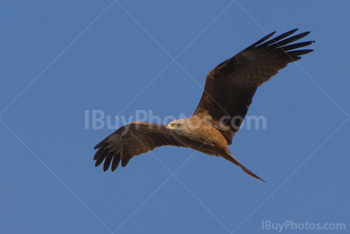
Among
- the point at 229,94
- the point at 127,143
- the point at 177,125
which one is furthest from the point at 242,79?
the point at 127,143

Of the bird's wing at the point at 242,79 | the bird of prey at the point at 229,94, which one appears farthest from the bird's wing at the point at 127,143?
the bird's wing at the point at 242,79

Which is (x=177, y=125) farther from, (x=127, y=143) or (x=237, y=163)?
(x=127, y=143)

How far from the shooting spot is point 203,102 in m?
11.2

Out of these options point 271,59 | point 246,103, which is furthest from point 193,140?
point 271,59

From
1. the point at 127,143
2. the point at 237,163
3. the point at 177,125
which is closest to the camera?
the point at 237,163

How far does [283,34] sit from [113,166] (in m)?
4.85

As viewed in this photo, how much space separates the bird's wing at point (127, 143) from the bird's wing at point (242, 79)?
1381mm

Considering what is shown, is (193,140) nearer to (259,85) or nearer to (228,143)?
(228,143)

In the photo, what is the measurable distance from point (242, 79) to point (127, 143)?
3.21 metres

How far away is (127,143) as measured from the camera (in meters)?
13.0

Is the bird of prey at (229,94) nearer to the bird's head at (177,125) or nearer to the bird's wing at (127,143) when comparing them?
the bird's head at (177,125)

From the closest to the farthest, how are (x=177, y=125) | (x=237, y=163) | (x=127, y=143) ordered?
(x=237, y=163), (x=177, y=125), (x=127, y=143)

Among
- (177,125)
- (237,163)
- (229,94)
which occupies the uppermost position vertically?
(229,94)

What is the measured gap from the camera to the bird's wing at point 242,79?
11133 mm
